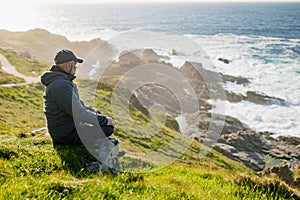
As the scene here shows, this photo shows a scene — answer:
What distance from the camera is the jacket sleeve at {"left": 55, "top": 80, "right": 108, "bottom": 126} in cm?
671

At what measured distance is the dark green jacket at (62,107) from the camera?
265 inches

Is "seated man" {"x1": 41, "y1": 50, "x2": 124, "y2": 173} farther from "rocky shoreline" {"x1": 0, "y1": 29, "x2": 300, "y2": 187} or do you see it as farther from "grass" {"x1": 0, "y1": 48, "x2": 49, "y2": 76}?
"grass" {"x1": 0, "y1": 48, "x2": 49, "y2": 76}

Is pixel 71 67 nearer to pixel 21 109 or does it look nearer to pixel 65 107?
pixel 65 107

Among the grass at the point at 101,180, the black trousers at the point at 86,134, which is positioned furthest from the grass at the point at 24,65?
the grass at the point at 101,180

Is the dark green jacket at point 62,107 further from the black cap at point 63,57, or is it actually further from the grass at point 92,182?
the grass at point 92,182

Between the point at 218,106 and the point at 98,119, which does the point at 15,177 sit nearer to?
the point at 98,119

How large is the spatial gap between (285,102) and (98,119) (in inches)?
2085

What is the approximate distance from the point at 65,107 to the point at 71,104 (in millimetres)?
166

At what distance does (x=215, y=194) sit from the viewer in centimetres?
640

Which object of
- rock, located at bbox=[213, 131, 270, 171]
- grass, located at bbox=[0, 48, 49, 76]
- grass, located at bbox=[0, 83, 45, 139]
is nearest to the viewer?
grass, located at bbox=[0, 83, 45, 139]

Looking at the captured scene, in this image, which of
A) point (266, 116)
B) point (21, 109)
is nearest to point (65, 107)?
point (21, 109)

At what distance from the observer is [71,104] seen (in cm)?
670

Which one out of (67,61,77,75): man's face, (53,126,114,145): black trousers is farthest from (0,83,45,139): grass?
(67,61,77,75): man's face

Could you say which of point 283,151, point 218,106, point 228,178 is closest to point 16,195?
point 228,178
